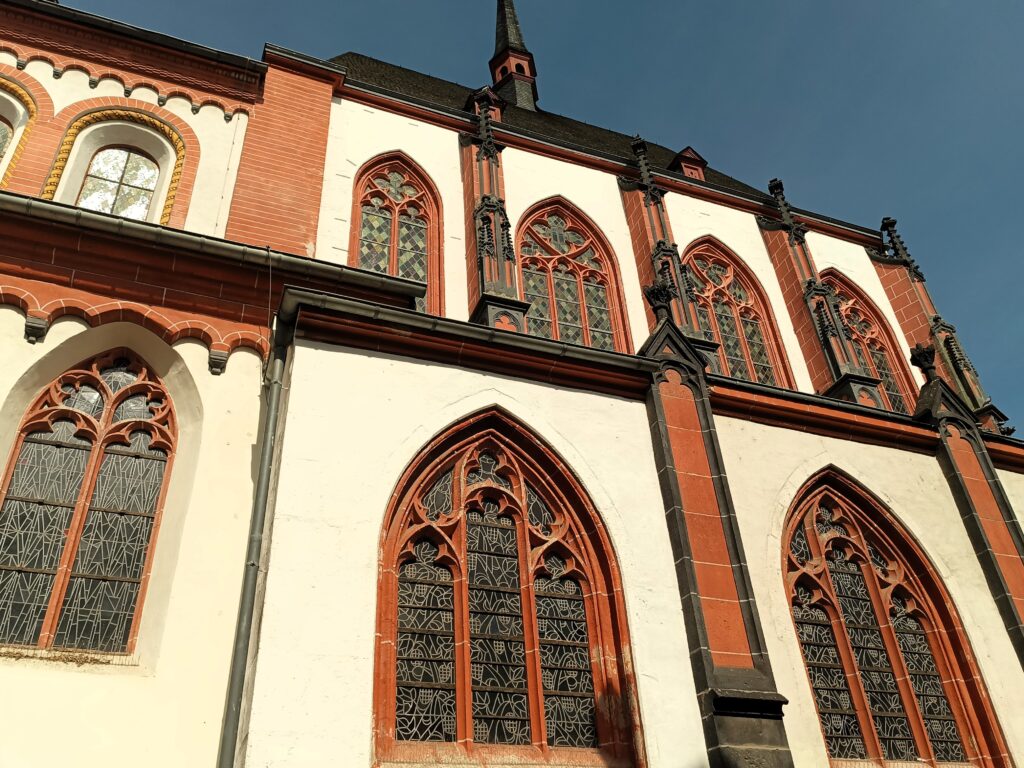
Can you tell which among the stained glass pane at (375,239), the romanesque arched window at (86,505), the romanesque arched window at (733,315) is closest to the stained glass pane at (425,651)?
the romanesque arched window at (86,505)

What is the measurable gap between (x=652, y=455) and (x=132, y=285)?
17.4 feet

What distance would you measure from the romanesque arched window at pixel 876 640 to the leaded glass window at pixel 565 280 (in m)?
4.54

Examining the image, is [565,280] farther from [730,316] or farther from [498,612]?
[498,612]

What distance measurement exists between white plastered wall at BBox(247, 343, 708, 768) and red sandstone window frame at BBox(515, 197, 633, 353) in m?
4.26

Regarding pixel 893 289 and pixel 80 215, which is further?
pixel 893 289

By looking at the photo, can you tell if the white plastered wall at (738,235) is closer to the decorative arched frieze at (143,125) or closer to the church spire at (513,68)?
the decorative arched frieze at (143,125)

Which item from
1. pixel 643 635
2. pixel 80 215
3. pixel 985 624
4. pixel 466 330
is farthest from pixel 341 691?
pixel 985 624

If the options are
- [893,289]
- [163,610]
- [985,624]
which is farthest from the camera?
[893,289]

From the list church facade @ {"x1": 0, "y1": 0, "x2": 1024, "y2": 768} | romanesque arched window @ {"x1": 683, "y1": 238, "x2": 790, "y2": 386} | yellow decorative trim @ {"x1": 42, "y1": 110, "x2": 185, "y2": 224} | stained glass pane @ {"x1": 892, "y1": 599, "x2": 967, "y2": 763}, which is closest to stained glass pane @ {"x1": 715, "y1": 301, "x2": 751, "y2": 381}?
romanesque arched window @ {"x1": 683, "y1": 238, "x2": 790, "y2": 386}

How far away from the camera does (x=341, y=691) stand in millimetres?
6492

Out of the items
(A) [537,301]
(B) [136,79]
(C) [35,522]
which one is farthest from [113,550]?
(A) [537,301]

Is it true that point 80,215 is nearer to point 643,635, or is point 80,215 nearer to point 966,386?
point 643,635

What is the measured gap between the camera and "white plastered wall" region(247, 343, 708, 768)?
6387 millimetres

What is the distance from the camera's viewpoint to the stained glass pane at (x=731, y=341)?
1420 cm
